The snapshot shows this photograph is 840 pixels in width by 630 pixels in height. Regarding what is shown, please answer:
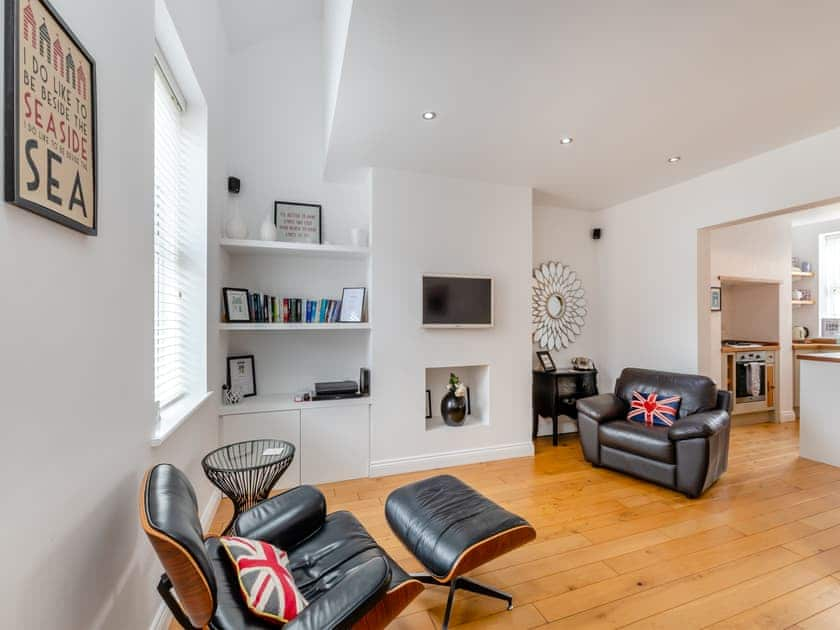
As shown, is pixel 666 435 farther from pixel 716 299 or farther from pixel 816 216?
pixel 816 216

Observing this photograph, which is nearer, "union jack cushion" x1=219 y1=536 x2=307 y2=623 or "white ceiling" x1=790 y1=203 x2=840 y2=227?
"union jack cushion" x1=219 y1=536 x2=307 y2=623

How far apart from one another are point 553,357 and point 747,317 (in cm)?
310

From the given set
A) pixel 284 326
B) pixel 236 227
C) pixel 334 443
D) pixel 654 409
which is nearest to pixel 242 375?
pixel 284 326

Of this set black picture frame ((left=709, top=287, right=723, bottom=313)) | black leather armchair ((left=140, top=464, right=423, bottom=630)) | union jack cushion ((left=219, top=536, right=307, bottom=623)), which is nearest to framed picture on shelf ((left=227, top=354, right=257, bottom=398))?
black leather armchair ((left=140, top=464, right=423, bottom=630))

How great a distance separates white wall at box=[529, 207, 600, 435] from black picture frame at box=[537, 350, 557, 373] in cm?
11

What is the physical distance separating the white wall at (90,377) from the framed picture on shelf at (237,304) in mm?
1428

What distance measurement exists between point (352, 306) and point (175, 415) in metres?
1.65

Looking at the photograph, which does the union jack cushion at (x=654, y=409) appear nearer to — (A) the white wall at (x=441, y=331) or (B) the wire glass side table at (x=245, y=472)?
(A) the white wall at (x=441, y=331)

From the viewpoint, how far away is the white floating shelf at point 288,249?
116 inches

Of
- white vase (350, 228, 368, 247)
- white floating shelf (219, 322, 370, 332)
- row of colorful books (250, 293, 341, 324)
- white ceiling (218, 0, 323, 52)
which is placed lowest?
white floating shelf (219, 322, 370, 332)

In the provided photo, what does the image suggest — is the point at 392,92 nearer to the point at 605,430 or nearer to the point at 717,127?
the point at 717,127

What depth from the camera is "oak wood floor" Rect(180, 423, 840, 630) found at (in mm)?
1751

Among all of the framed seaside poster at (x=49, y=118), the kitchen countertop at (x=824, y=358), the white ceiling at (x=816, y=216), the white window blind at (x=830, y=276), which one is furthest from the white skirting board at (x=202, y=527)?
the white window blind at (x=830, y=276)

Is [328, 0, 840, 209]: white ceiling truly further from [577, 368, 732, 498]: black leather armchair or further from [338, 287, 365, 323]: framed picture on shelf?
[577, 368, 732, 498]: black leather armchair
